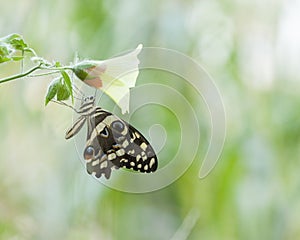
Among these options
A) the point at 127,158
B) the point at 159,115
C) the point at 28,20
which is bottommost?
the point at 127,158

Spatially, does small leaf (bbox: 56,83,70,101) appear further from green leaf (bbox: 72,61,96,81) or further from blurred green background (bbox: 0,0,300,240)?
blurred green background (bbox: 0,0,300,240)

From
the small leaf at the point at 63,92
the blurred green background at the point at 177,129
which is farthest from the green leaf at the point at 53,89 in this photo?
the blurred green background at the point at 177,129

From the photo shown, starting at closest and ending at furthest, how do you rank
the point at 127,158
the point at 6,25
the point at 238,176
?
the point at 127,158
the point at 6,25
the point at 238,176

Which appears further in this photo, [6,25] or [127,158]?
[6,25]

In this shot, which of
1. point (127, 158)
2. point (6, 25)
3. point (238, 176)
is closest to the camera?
point (127, 158)

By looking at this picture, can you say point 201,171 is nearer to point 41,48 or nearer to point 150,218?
point 150,218

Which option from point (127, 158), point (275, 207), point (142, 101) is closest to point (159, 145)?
point (142, 101)
